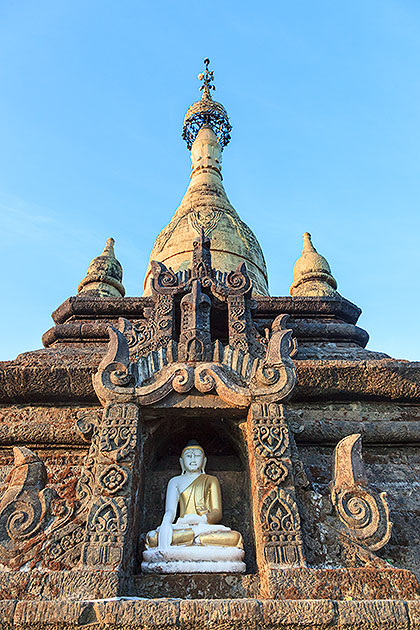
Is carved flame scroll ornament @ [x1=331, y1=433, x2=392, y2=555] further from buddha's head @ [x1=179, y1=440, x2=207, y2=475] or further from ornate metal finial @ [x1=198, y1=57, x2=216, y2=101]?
ornate metal finial @ [x1=198, y1=57, x2=216, y2=101]

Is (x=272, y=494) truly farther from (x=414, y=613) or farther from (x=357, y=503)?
(x=414, y=613)

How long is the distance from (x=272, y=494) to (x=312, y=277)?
Result: 31.1 feet

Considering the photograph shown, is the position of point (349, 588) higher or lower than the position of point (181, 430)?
lower

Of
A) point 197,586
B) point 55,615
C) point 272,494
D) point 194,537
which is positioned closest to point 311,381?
point 272,494


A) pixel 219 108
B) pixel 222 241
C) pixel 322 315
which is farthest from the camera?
pixel 219 108

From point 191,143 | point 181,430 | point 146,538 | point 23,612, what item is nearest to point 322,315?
point 181,430

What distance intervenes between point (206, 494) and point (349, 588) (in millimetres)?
1791

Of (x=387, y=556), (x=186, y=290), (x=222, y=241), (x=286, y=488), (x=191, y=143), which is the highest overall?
(x=191, y=143)

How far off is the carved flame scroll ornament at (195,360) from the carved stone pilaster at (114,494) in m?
0.28

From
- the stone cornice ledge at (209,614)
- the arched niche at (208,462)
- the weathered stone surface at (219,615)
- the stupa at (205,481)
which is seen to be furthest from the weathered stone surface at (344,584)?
the arched niche at (208,462)

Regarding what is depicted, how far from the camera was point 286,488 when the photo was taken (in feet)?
16.1

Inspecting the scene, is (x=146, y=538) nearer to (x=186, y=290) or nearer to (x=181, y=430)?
(x=181, y=430)

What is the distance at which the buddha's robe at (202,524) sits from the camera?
4957 millimetres

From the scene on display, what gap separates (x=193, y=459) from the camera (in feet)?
19.1
